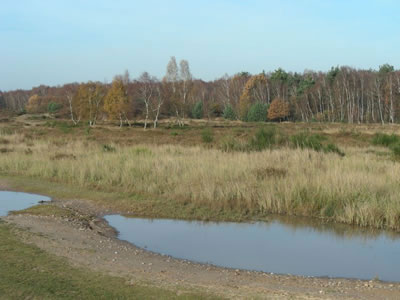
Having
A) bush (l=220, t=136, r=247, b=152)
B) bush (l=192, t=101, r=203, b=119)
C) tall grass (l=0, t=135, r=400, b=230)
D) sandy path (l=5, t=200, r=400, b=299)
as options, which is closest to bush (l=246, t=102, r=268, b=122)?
bush (l=192, t=101, r=203, b=119)

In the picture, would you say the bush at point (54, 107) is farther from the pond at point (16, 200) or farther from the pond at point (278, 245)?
the pond at point (278, 245)

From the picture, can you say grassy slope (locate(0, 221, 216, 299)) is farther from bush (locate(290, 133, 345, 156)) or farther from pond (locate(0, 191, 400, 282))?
bush (locate(290, 133, 345, 156))

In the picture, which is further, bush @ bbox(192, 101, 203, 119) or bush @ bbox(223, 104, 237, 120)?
bush @ bbox(192, 101, 203, 119)

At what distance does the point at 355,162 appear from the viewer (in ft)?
52.7

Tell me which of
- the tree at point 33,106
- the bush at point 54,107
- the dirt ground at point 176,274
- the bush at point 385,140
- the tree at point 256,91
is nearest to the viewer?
the dirt ground at point 176,274

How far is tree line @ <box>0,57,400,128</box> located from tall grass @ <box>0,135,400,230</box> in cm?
4053

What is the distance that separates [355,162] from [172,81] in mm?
69829

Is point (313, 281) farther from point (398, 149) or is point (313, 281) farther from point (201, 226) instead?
point (398, 149)

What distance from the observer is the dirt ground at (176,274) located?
6125 millimetres

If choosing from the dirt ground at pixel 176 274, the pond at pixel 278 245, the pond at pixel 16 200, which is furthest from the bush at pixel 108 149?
the dirt ground at pixel 176 274

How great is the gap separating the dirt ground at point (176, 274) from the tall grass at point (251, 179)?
13.4ft

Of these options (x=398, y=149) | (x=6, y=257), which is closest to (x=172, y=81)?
(x=398, y=149)

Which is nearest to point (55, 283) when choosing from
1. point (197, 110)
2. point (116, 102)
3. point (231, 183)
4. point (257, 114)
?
point (231, 183)

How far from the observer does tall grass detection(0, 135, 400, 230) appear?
11656 mm
